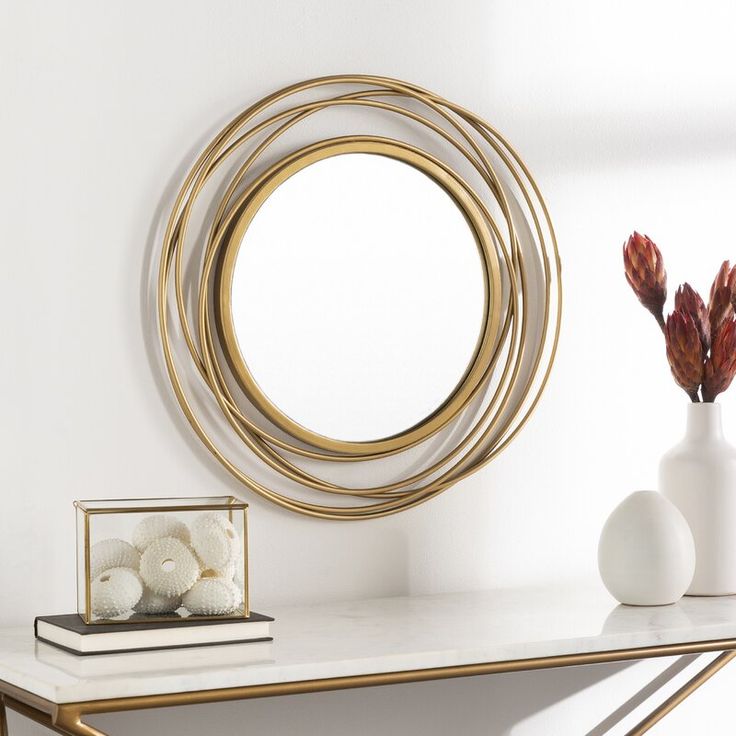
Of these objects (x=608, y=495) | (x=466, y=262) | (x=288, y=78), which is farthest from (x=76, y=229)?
(x=608, y=495)

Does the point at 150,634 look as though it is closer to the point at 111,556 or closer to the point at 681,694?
Answer: the point at 111,556

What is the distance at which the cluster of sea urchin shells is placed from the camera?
1178mm

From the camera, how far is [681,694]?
1.58 metres

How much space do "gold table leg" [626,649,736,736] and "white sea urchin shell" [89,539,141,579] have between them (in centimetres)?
79

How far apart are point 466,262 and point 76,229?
52cm

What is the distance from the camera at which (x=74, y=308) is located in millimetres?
1385

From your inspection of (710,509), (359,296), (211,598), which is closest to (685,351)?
(710,509)

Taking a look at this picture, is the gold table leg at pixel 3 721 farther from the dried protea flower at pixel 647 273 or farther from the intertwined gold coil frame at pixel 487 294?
the dried protea flower at pixel 647 273

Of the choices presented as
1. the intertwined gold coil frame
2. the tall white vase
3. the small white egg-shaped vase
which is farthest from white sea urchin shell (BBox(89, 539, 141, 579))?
the tall white vase

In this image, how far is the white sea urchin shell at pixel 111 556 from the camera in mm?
1188

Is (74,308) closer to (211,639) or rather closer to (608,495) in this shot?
(211,639)

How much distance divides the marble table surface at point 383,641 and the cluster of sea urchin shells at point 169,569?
0.20 feet

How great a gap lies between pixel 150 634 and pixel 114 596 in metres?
0.06

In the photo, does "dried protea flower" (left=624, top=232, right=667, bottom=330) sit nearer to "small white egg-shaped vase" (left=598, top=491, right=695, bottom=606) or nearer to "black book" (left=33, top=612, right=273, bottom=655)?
"small white egg-shaped vase" (left=598, top=491, right=695, bottom=606)
